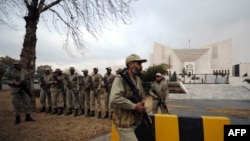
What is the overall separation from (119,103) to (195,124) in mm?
1576

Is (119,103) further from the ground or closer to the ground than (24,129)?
further from the ground

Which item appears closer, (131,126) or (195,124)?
(131,126)

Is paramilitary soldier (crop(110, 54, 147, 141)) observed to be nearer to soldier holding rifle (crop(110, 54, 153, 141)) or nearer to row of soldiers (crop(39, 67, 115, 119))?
soldier holding rifle (crop(110, 54, 153, 141))

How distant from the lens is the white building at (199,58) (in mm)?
77938

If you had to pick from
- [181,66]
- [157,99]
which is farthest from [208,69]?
[157,99]

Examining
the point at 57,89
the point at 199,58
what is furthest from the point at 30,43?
the point at 199,58

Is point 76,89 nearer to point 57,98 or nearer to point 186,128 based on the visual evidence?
point 57,98

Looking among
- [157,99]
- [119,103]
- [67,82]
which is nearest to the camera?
[119,103]

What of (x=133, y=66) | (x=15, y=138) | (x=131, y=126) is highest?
(x=133, y=66)

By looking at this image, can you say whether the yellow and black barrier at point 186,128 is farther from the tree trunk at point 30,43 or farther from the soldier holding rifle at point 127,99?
the tree trunk at point 30,43

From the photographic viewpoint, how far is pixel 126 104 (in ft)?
10.2

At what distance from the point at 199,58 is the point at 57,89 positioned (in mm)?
73337

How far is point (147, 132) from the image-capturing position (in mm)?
4207

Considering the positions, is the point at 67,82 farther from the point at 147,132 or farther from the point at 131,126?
the point at 131,126
